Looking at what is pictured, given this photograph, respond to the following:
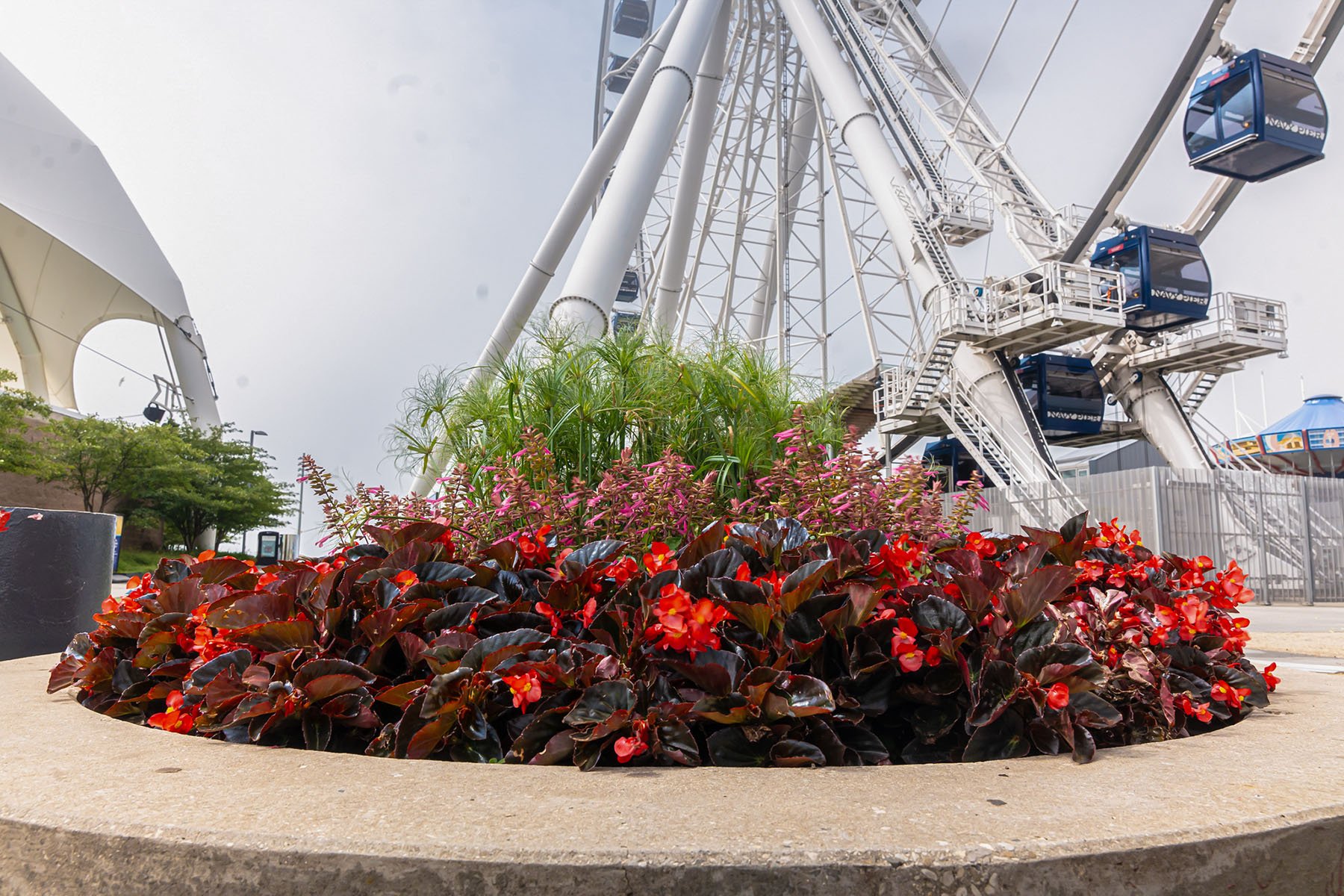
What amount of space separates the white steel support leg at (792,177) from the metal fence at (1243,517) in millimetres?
10667

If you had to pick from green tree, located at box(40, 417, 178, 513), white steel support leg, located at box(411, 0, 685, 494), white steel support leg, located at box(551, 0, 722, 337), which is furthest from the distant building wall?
green tree, located at box(40, 417, 178, 513)

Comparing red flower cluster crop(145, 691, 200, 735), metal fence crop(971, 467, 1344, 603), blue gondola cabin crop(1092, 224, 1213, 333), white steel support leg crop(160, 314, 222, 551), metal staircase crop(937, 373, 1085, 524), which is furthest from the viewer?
white steel support leg crop(160, 314, 222, 551)

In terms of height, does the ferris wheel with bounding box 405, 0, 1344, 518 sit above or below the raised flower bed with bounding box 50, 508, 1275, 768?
above

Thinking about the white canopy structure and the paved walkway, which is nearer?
the paved walkway

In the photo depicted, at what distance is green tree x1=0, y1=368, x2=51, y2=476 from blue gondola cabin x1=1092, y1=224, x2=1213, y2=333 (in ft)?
107

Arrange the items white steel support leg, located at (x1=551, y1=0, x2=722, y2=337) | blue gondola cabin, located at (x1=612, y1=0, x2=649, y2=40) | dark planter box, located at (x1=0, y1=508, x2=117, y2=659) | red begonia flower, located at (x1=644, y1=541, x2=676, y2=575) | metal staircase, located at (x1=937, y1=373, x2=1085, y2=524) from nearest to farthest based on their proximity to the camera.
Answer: red begonia flower, located at (x1=644, y1=541, x2=676, y2=575) → dark planter box, located at (x1=0, y1=508, x2=117, y2=659) → white steel support leg, located at (x1=551, y1=0, x2=722, y2=337) → metal staircase, located at (x1=937, y1=373, x2=1085, y2=524) → blue gondola cabin, located at (x1=612, y1=0, x2=649, y2=40)

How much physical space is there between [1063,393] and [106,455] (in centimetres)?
3280

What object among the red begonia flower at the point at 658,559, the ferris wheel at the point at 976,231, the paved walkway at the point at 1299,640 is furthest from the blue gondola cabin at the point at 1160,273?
the red begonia flower at the point at 658,559

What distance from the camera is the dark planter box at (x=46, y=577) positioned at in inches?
163

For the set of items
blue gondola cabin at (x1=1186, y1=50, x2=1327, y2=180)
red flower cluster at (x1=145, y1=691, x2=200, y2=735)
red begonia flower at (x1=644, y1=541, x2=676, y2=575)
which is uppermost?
blue gondola cabin at (x1=1186, y1=50, x2=1327, y2=180)

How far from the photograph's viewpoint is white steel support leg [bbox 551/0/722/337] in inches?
348

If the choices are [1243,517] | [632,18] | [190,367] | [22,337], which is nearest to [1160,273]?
[1243,517]

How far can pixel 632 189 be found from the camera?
32.5 ft

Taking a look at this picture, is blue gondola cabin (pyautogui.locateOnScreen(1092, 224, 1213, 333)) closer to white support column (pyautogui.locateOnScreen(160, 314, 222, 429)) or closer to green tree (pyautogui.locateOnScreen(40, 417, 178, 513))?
green tree (pyautogui.locateOnScreen(40, 417, 178, 513))
